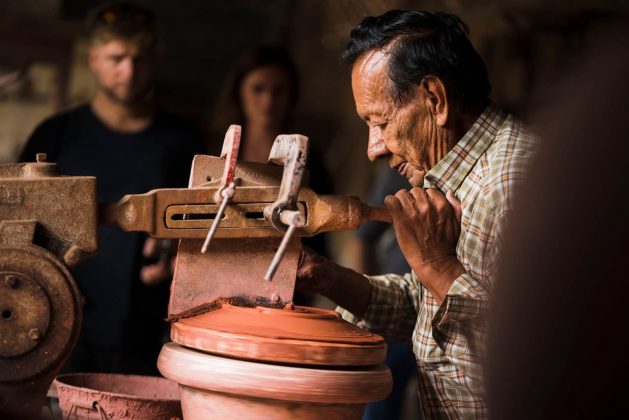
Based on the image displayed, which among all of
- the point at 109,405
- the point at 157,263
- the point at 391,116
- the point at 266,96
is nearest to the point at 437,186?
the point at 391,116

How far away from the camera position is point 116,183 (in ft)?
12.4

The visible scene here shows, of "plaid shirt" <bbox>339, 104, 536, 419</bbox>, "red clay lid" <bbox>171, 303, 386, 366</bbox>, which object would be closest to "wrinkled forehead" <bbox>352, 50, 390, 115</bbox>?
"plaid shirt" <bbox>339, 104, 536, 419</bbox>

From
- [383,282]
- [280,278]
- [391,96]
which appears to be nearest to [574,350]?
[280,278]

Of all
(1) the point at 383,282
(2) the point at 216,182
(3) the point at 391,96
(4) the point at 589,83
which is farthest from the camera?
(1) the point at 383,282

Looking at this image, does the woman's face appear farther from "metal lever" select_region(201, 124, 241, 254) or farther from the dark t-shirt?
"metal lever" select_region(201, 124, 241, 254)

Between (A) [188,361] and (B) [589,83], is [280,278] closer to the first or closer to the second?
(A) [188,361]

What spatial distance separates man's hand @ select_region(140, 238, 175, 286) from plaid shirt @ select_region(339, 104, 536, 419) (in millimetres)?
1633

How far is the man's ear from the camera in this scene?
7.52 feet

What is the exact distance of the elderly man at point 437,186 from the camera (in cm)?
207

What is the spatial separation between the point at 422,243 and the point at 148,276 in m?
1.95

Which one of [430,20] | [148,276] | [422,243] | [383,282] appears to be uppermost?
[430,20]

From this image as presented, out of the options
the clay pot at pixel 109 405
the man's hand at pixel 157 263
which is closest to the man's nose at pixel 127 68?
the man's hand at pixel 157 263

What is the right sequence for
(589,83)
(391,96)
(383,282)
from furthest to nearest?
(383,282), (391,96), (589,83)

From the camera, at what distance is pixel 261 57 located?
424 centimetres
